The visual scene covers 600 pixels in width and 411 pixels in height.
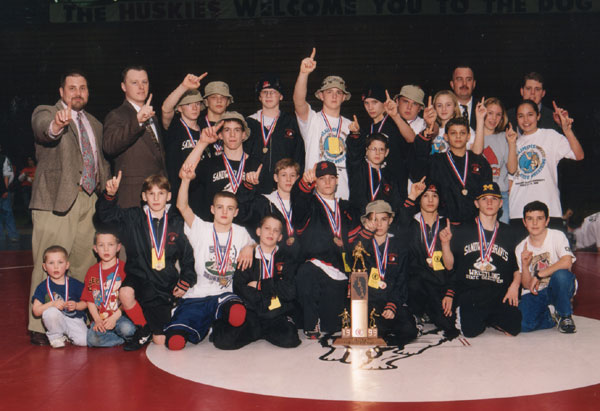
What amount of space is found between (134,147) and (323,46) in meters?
10.2

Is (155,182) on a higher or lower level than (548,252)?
higher

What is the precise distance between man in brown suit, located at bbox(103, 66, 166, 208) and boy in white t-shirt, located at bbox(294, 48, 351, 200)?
135 cm

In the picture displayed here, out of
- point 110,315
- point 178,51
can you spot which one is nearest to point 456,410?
point 110,315

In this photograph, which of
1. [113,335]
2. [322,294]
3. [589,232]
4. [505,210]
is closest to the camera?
[113,335]

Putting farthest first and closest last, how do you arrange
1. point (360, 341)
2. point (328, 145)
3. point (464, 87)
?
1. point (464, 87)
2. point (328, 145)
3. point (360, 341)

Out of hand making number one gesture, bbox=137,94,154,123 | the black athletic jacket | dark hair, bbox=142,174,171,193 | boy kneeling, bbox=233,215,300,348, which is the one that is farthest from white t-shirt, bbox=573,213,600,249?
hand making number one gesture, bbox=137,94,154,123

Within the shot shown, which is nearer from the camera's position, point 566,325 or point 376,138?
point 566,325

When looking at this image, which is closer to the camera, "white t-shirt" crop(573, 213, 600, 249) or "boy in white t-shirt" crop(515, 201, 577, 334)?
"boy in white t-shirt" crop(515, 201, 577, 334)

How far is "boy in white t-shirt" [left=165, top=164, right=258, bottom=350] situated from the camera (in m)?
4.86

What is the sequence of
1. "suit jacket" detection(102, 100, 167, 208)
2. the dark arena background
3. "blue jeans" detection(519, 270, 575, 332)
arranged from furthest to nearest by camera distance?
the dark arena background, "suit jacket" detection(102, 100, 167, 208), "blue jeans" detection(519, 270, 575, 332)

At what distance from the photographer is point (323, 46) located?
49.1 ft

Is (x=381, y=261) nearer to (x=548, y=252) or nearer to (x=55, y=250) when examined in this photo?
(x=548, y=252)

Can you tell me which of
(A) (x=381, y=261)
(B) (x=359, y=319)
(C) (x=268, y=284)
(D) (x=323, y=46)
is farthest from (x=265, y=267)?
(D) (x=323, y=46)

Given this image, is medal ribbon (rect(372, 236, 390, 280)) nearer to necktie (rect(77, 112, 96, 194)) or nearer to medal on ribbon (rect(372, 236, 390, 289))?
medal on ribbon (rect(372, 236, 390, 289))
